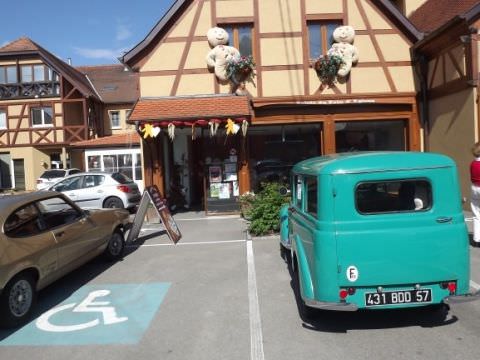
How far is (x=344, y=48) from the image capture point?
12719mm

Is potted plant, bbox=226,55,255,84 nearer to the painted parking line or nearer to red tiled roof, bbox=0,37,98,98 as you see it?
the painted parking line

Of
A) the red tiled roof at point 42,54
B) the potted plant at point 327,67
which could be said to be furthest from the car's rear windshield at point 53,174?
the potted plant at point 327,67

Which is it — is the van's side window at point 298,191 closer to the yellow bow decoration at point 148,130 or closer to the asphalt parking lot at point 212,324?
the asphalt parking lot at point 212,324

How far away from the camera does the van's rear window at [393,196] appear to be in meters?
4.27

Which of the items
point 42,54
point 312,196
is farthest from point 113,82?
point 312,196

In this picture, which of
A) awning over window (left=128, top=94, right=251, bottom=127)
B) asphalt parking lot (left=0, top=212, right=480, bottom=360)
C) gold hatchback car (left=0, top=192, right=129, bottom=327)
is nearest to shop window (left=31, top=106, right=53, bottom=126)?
awning over window (left=128, top=94, right=251, bottom=127)

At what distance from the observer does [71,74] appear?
93.9 ft

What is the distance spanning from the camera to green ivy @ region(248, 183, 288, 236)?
9234mm

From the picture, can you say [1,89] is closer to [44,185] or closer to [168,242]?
[44,185]

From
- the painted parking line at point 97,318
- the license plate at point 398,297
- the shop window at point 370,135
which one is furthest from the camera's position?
the shop window at point 370,135

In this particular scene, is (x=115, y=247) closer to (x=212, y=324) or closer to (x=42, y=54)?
(x=212, y=324)

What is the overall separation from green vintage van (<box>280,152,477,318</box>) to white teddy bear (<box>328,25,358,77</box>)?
29.7 feet

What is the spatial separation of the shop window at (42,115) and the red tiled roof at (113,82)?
433cm

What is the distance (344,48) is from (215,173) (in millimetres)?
5227
